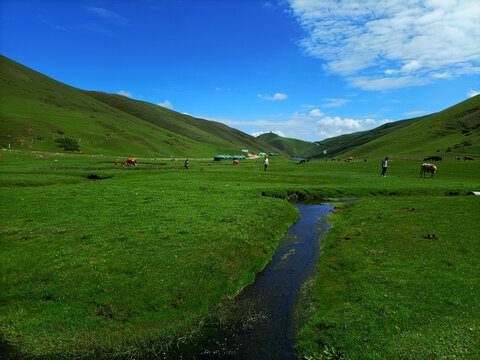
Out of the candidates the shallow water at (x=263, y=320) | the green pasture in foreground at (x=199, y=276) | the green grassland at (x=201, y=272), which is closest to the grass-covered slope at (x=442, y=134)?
the green grassland at (x=201, y=272)

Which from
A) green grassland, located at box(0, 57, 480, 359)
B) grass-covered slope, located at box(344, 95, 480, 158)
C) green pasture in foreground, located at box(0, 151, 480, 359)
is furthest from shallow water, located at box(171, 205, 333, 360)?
grass-covered slope, located at box(344, 95, 480, 158)

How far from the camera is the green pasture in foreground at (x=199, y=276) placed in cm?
994

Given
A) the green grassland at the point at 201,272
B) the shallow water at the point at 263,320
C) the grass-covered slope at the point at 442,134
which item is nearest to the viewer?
the green grassland at the point at 201,272

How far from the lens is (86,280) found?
12.8 m

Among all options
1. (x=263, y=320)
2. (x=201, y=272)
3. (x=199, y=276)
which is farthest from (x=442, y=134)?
(x=199, y=276)

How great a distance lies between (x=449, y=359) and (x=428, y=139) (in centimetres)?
19564

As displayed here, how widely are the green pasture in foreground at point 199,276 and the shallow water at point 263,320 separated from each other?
0.82 meters

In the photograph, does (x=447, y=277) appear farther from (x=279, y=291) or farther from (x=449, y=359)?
(x=279, y=291)

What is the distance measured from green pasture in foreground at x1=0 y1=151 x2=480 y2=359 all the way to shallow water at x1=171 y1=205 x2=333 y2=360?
82 cm

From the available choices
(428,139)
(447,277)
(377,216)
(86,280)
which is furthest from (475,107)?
(86,280)

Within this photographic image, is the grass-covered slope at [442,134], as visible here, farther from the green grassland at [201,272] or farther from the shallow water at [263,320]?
the shallow water at [263,320]

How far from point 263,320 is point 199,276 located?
4503mm

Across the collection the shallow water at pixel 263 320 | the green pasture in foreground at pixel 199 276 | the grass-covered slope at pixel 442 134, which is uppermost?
the grass-covered slope at pixel 442 134

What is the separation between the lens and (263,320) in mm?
12141
